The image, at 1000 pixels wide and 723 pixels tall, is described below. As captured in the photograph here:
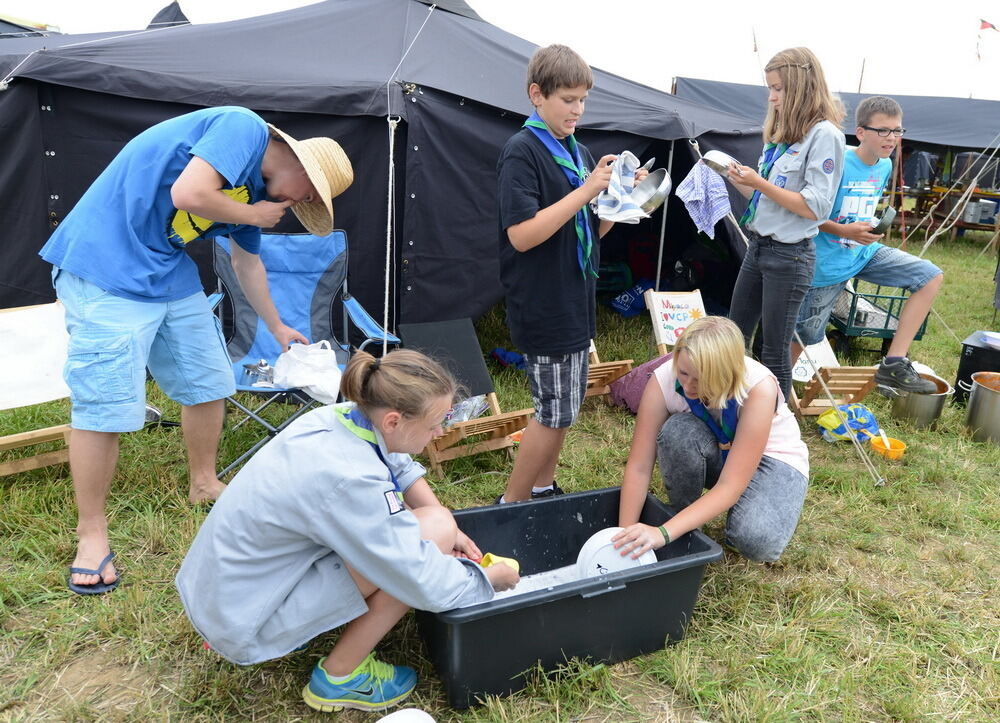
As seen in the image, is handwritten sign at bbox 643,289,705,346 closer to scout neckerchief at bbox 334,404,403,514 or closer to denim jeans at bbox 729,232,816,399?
denim jeans at bbox 729,232,816,399

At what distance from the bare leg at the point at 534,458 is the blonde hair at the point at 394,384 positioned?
84 cm

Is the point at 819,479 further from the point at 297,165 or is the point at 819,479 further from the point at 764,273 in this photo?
the point at 297,165

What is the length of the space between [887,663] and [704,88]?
1054cm

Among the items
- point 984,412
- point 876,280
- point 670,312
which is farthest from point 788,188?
point 984,412

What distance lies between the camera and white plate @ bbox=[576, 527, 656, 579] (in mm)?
1924

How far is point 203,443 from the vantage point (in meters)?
2.48

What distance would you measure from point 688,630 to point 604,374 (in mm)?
1886

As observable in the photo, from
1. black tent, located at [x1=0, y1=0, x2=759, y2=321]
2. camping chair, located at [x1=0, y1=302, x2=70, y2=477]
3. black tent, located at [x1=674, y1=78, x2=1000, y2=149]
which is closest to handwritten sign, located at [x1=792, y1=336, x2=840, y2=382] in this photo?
black tent, located at [x1=0, y1=0, x2=759, y2=321]

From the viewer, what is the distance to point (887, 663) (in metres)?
1.94

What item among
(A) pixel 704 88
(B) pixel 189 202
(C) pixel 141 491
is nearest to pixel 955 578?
(B) pixel 189 202

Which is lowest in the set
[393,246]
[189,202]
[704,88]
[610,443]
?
[610,443]

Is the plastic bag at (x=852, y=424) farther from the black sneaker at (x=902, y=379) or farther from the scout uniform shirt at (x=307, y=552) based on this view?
the scout uniform shirt at (x=307, y=552)

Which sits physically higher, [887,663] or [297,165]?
[297,165]

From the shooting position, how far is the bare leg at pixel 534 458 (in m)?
2.36
